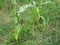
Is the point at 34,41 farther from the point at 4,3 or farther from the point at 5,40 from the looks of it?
the point at 4,3

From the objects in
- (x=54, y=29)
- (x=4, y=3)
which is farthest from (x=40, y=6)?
(x=4, y=3)

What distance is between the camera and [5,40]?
280cm

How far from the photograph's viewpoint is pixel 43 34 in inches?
114

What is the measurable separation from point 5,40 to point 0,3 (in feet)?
2.99

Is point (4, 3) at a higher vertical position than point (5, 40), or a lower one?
higher

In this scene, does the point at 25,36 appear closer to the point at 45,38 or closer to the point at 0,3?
the point at 45,38

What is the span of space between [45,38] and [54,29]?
224mm

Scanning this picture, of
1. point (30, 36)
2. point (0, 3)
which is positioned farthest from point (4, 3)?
point (30, 36)

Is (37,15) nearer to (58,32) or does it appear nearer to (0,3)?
(58,32)

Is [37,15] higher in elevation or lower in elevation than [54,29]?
higher

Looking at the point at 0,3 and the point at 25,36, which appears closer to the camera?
the point at 25,36

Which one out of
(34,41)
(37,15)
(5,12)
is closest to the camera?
(34,41)

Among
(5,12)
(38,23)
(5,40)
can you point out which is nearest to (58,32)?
(38,23)

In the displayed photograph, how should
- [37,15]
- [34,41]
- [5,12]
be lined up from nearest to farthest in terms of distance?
[34,41], [37,15], [5,12]
